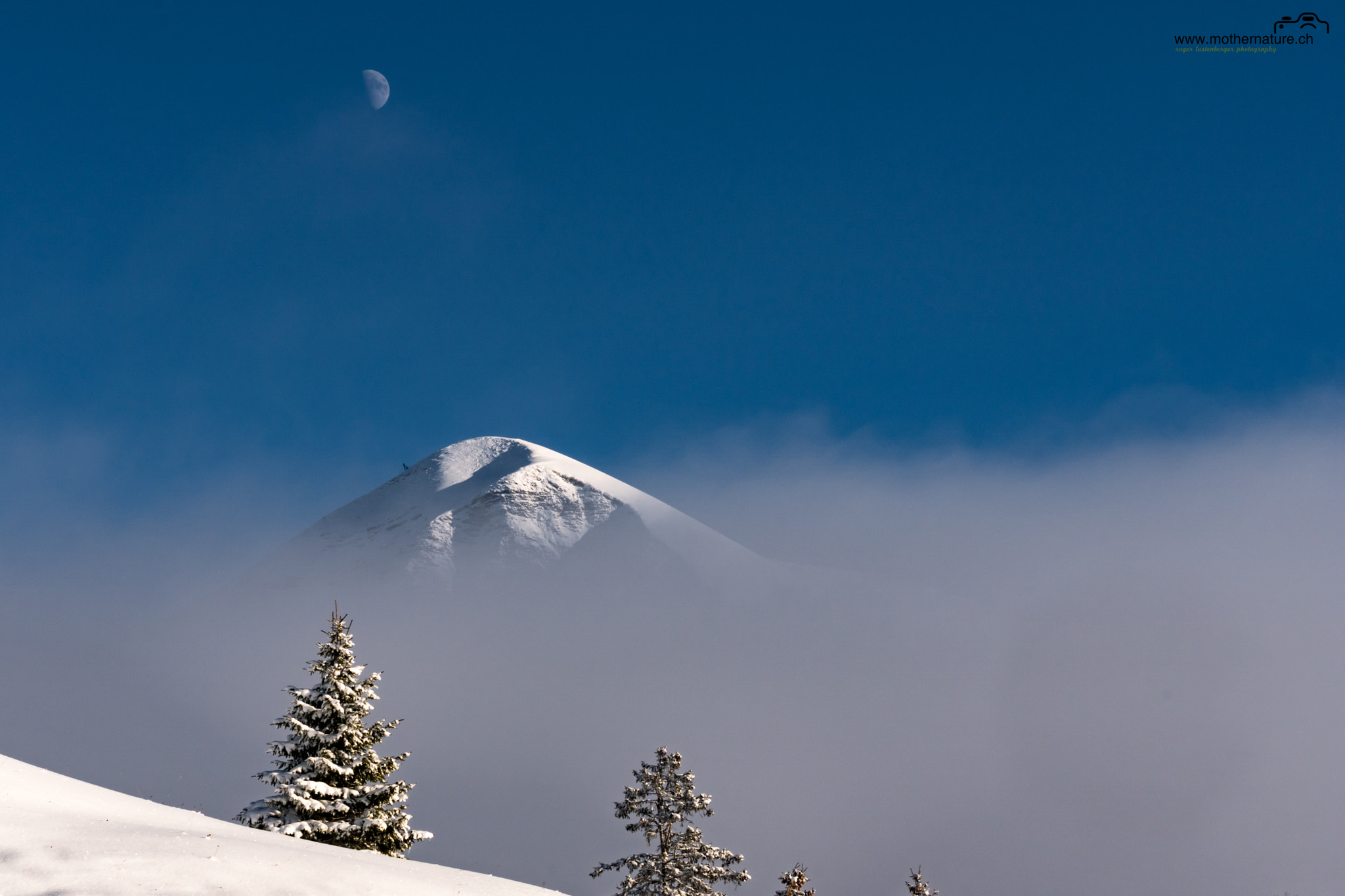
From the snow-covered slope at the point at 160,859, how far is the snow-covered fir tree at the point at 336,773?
141 inches

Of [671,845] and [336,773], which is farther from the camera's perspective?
[671,845]

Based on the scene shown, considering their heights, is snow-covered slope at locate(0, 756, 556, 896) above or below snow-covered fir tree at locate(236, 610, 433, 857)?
below

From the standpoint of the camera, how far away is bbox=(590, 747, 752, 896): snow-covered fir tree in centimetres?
2589

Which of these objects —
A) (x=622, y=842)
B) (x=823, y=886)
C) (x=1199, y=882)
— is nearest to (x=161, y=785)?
(x=622, y=842)

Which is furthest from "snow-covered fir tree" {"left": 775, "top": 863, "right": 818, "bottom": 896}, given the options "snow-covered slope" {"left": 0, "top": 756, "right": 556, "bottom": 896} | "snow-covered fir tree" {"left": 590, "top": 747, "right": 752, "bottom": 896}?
"snow-covered slope" {"left": 0, "top": 756, "right": 556, "bottom": 896}

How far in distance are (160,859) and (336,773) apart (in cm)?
913

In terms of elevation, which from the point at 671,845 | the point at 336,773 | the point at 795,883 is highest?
the point at 336,773

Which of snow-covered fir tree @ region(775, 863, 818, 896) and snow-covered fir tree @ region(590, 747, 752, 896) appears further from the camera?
snow-covered fir tree @ region(590, 747, 752, 896)

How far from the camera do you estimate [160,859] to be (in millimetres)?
11289

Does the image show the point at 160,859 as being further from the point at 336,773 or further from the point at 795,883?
the point at 795,883

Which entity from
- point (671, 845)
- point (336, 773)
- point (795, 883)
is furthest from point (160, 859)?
point (671, 845)

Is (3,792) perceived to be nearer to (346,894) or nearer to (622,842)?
(346,894)

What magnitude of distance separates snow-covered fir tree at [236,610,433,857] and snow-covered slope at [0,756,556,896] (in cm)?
359

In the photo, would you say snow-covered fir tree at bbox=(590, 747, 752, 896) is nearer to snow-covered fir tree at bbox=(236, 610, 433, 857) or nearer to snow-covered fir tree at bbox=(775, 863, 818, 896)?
snow-covered fir tree at bbox=(775, 863, 818, 896)
